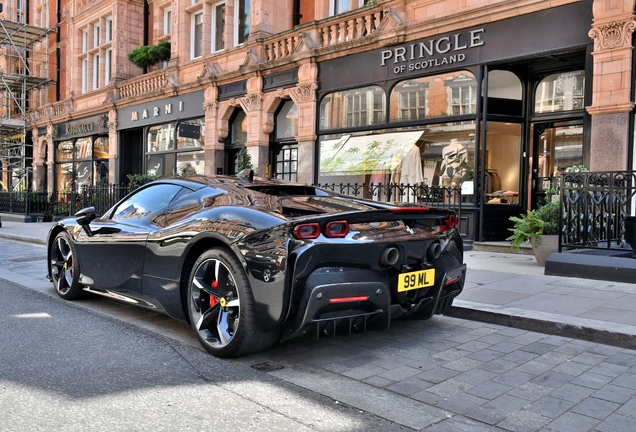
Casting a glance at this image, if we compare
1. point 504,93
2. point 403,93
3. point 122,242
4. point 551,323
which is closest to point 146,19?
point 403,93

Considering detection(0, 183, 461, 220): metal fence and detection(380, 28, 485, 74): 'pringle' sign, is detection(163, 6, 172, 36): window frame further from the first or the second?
detection(380, 28, 485, 74): 'pringle' sign

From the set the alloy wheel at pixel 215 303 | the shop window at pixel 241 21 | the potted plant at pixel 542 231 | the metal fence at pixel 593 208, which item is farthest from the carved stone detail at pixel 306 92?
the alloy wheel at pixel 215 303

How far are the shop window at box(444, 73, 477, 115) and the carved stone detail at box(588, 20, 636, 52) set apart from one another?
246 centimetres

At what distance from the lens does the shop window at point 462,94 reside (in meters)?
11.0

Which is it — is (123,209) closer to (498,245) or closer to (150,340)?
(150,340)

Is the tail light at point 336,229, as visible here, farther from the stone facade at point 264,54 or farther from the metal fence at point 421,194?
the stone facade at point 264,54

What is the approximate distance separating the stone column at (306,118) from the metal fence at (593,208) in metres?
7.57

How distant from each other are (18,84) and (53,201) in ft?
41.2

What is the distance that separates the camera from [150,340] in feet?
15.1

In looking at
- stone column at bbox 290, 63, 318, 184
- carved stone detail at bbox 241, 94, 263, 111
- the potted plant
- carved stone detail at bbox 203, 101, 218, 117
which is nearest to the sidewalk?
the potted plant

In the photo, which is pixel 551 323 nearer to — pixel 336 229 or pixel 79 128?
pixel 336 229

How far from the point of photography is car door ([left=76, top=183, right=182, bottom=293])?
4988 millimetres

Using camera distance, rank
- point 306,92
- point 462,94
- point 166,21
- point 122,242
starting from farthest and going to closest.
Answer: point 166,21 < point 306,92 < point 462,94 < point 122,242

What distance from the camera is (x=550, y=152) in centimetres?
1104
